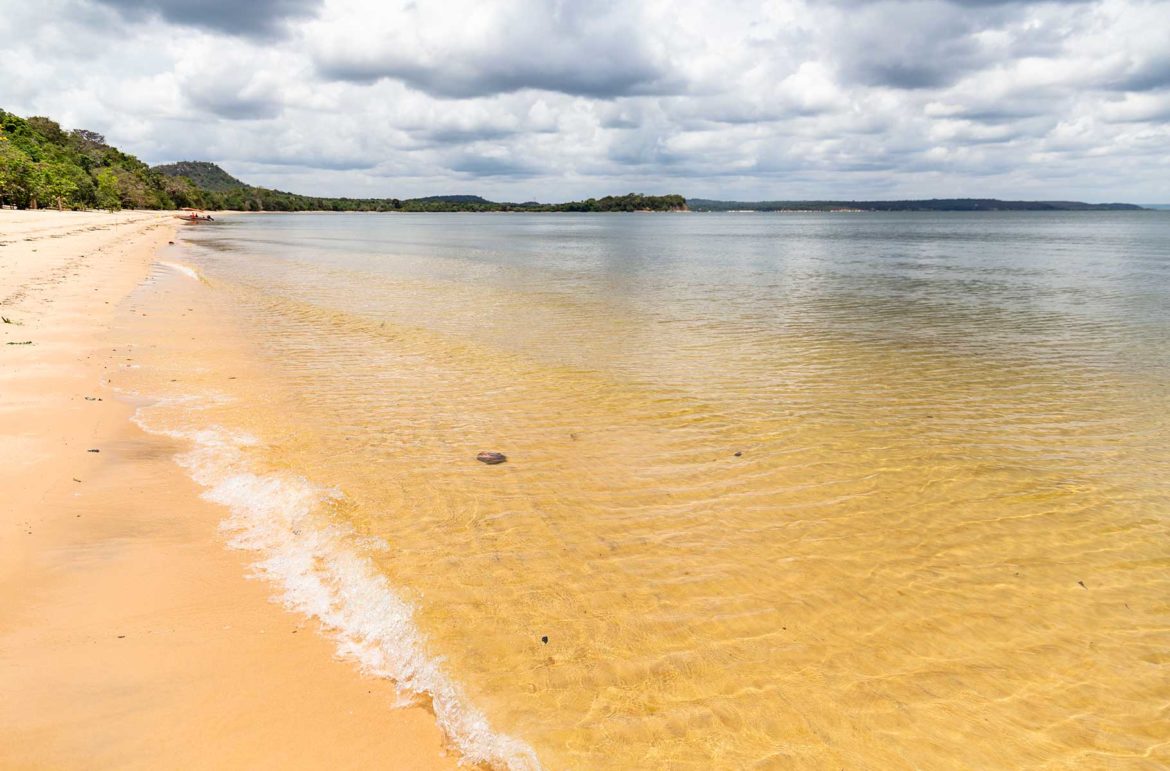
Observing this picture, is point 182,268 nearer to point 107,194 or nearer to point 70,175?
point 70,175

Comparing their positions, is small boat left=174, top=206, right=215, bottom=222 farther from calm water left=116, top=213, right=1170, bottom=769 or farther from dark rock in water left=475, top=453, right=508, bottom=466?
dark rock in water left=475, top=453, right=508, bottom=466

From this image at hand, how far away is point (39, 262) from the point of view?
94.5 feet

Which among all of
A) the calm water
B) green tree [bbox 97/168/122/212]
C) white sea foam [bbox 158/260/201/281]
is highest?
green tree [bbox 97/168/122/212]

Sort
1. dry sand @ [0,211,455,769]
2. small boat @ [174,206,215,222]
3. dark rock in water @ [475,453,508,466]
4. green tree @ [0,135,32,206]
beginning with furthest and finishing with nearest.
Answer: small boat @ [174,206,215,222], green tree @ [0,135,32,206], dark rock in water @ [475,453,508,466], dry sand @ [0,211,455,769]

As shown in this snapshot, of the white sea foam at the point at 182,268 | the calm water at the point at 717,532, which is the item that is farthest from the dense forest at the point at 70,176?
the calm water at the point at 717,532

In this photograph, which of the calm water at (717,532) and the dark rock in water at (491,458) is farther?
the dark rock in water at (491,458)

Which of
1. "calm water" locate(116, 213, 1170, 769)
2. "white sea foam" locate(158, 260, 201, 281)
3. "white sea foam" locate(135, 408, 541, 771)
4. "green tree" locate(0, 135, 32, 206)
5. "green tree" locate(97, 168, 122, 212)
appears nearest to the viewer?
"white sea foam" locate(135, 408, 541, 771)

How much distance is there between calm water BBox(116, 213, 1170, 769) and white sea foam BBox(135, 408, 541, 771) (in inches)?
1.0

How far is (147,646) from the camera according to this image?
14.6 ft

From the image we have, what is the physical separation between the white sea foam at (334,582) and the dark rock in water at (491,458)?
1896 millimetres

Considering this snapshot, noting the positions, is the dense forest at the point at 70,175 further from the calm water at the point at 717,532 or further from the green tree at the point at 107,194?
the calm water at the point at 717,532

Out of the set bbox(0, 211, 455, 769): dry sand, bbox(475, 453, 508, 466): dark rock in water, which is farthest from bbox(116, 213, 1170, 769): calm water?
bbox(0, 211, 455, 769): dry sand

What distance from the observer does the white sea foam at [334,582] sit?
3967 millimetres

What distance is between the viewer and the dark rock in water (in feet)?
27.0
